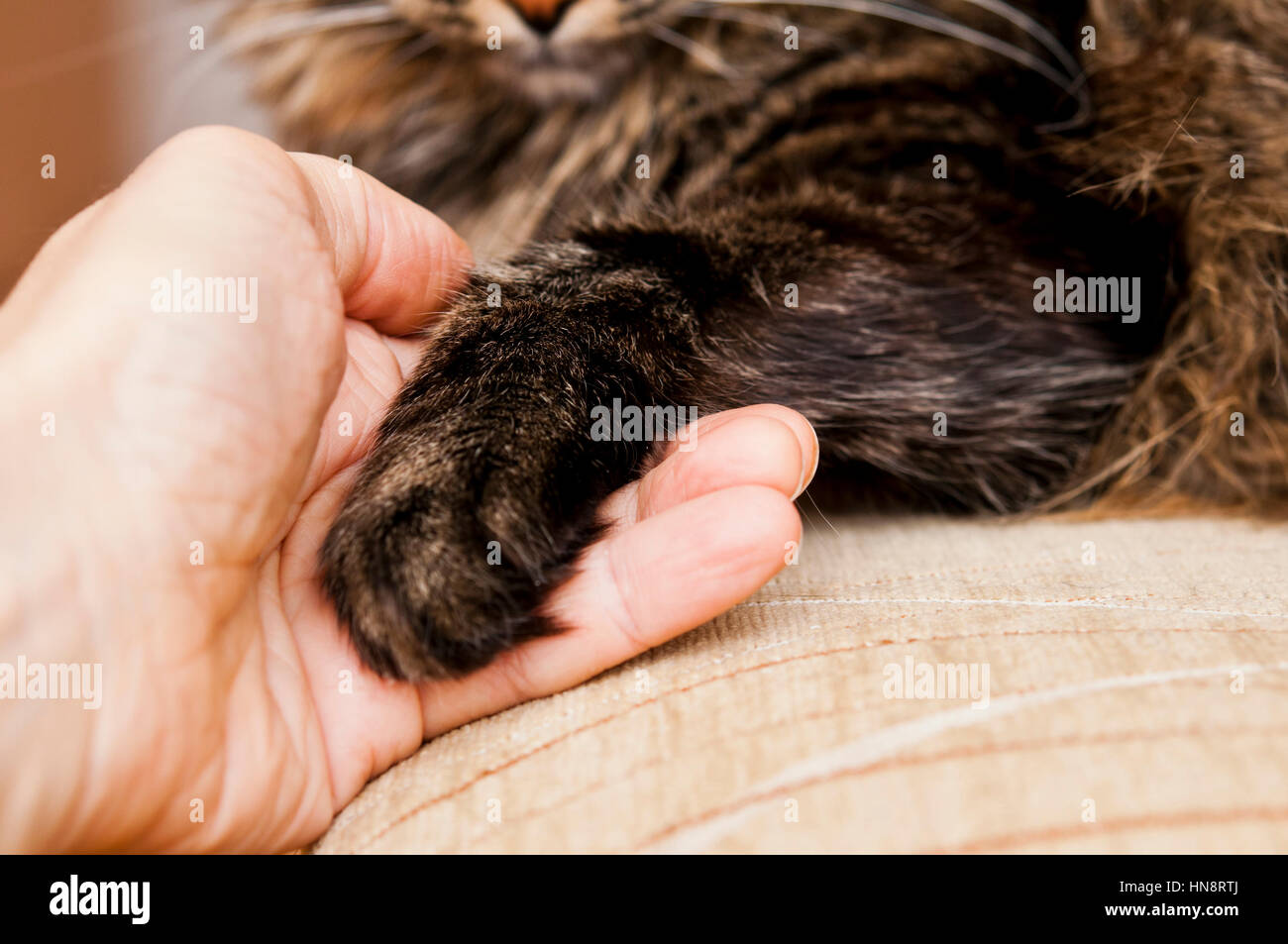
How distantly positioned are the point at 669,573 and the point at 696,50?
0.85 m

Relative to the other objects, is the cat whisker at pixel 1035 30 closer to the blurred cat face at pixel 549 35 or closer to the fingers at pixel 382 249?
the blurred cat face at pixel 549 35

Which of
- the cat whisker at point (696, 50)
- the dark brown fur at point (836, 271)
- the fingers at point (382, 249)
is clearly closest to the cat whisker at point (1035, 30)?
the dark brown fur at point (836, 271)

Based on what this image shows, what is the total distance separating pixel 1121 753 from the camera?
52 cm

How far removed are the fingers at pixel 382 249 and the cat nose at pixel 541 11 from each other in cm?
38

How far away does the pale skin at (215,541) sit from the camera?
1.84 ft

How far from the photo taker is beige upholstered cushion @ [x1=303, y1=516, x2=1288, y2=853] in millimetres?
500

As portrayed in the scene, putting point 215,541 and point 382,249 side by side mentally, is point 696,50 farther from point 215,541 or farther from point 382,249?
point 215,541

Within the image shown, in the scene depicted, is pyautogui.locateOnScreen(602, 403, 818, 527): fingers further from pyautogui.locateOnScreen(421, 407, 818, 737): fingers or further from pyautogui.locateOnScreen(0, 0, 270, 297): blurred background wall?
pyautogui.locateOnScreen(0, 0, 270, 297): blurred background wall

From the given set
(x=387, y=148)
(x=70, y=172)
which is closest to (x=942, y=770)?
(x=387, y=148)

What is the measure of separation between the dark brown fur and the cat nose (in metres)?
0.08

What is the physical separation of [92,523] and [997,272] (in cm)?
89

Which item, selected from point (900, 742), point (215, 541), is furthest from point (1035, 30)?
point (215, 541)

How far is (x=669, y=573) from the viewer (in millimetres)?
672

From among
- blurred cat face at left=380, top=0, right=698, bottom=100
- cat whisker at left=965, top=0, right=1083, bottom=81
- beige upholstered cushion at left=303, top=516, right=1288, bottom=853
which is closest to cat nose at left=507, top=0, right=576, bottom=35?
blurred cat face at left=380, top=0, right=698, bottom=100
